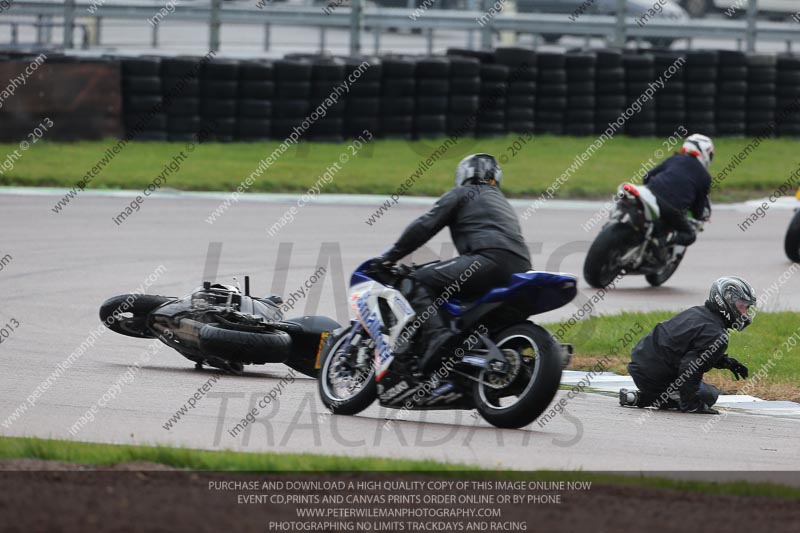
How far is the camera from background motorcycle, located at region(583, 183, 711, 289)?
14.2 meters

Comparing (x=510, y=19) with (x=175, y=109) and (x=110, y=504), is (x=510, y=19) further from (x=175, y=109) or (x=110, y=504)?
(x=110, y=504)

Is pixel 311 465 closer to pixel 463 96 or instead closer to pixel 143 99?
pixel 143 99

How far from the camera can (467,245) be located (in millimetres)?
8328

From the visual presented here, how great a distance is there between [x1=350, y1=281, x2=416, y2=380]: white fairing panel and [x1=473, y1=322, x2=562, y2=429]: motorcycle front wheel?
1.89 feet

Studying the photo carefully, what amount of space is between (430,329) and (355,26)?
17.2 meters

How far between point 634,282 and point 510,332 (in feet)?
25.9

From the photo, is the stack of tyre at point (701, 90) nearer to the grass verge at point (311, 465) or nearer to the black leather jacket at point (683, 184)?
the black leather jacket at point (683, 184)

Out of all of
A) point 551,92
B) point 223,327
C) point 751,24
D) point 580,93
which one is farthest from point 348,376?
point 751,24

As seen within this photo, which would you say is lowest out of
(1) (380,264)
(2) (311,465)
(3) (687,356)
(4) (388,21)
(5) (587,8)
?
(3) (687,356)

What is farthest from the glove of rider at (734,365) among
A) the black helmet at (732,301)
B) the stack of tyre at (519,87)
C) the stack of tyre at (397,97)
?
the stack of tyre at (519,87)

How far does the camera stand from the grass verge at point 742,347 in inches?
408

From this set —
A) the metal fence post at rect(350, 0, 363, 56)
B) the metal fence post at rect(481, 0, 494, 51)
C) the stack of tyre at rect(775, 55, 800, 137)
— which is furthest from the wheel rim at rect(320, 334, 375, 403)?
the stack of tyre at rect(775, 55, 800, 137)

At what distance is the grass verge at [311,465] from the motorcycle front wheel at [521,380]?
0.92 m

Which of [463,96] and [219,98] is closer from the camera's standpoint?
[219,98]
